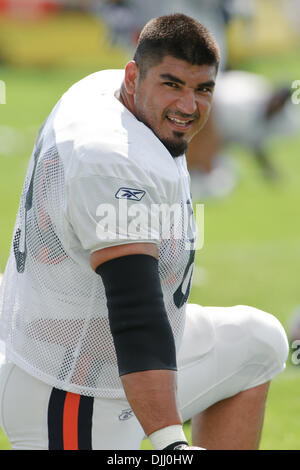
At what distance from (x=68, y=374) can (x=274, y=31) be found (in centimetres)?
1836

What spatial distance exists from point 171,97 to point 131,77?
146 millimetres

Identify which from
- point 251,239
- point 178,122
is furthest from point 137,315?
point 251,239

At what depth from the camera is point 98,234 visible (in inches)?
90.1

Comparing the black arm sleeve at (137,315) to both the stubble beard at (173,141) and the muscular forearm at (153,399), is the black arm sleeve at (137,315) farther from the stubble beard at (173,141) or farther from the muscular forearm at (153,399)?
the stubble beard at (173,141)

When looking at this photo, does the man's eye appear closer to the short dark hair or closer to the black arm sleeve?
the short dark hair

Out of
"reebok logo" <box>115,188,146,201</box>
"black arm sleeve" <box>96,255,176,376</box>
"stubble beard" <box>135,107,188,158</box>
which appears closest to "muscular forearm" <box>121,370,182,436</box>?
"black arm sleeve" <box>96,255,176,376</box>

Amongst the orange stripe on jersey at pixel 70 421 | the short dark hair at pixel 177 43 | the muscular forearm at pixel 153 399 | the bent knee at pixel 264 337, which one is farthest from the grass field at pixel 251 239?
the short dark hair at pixel 177 43

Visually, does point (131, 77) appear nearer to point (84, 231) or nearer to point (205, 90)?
point (205, 90)

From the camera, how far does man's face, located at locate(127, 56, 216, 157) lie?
2564 millimetres

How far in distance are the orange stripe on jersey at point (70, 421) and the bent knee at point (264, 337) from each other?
2.09ft

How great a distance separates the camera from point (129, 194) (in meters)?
2.33

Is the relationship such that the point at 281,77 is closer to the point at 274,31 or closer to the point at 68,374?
the point at 274,31
